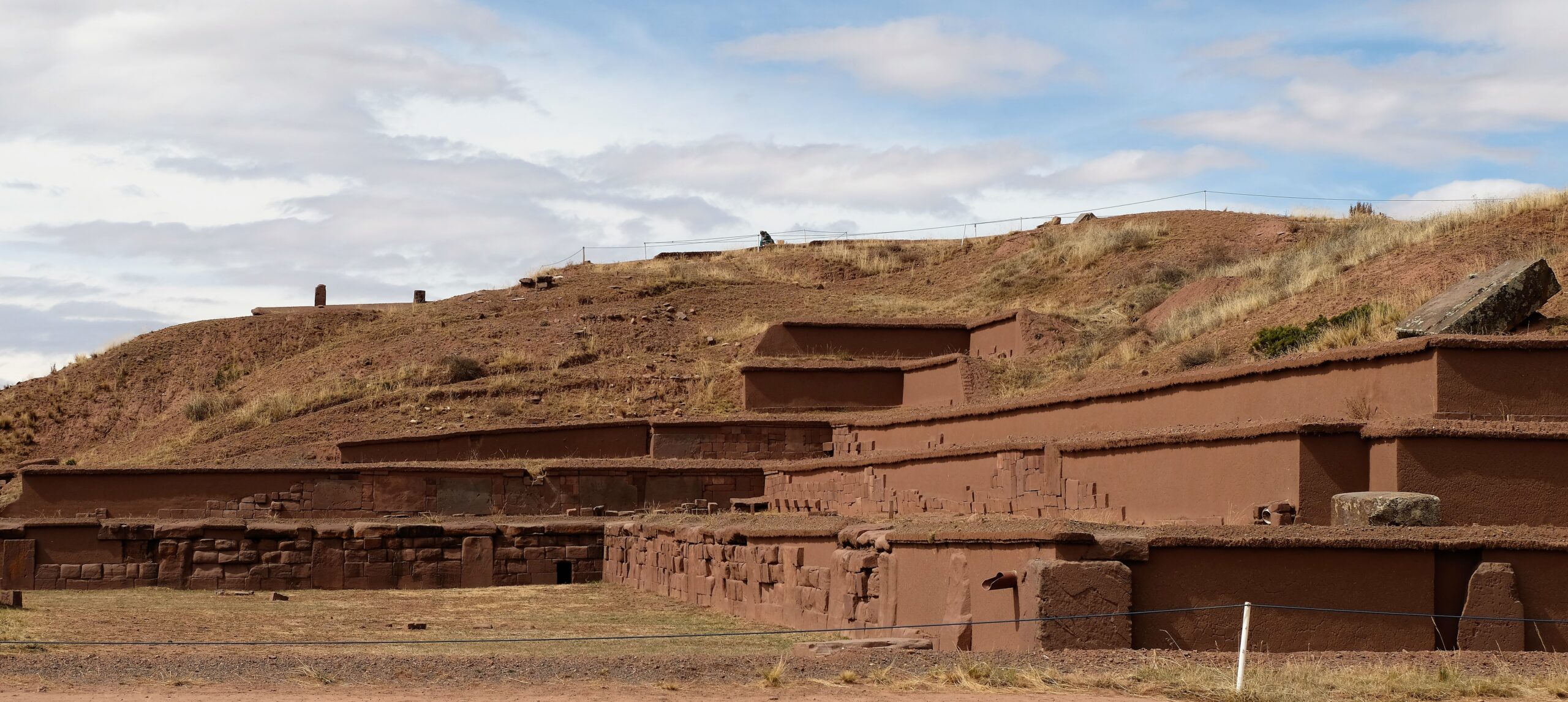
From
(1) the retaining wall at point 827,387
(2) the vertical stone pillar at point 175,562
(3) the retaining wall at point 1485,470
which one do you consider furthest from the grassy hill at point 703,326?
(2) the vertical stone pillar at point 175,562

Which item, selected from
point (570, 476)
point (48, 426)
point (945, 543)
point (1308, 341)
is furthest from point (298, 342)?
point (945, 543)

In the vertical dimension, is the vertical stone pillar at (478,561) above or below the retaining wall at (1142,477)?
below

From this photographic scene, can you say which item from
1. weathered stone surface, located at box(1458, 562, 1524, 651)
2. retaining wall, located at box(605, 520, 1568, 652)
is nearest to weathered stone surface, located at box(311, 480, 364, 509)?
retaining wall, located at box(605, 520, 1568, 652)

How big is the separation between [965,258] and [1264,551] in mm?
36103

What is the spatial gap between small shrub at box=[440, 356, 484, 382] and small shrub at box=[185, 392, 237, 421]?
515cm

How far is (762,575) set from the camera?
17.3 metres

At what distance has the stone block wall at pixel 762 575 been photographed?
49.2 ft

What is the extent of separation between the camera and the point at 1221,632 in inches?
466

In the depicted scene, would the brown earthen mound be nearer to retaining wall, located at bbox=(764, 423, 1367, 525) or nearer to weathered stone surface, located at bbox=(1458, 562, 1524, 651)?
retaining wall, located at bbox=(764, 423, 1367, 525)

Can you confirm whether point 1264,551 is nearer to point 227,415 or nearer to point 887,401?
point 887,401

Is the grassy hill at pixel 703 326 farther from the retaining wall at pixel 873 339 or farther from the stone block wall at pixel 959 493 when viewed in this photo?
the stone block wall at pixel 959 493

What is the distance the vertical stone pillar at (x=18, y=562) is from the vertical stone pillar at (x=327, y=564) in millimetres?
3795

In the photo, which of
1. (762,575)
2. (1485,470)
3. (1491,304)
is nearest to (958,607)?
(762,575)

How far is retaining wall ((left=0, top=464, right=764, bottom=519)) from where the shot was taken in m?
25.0
